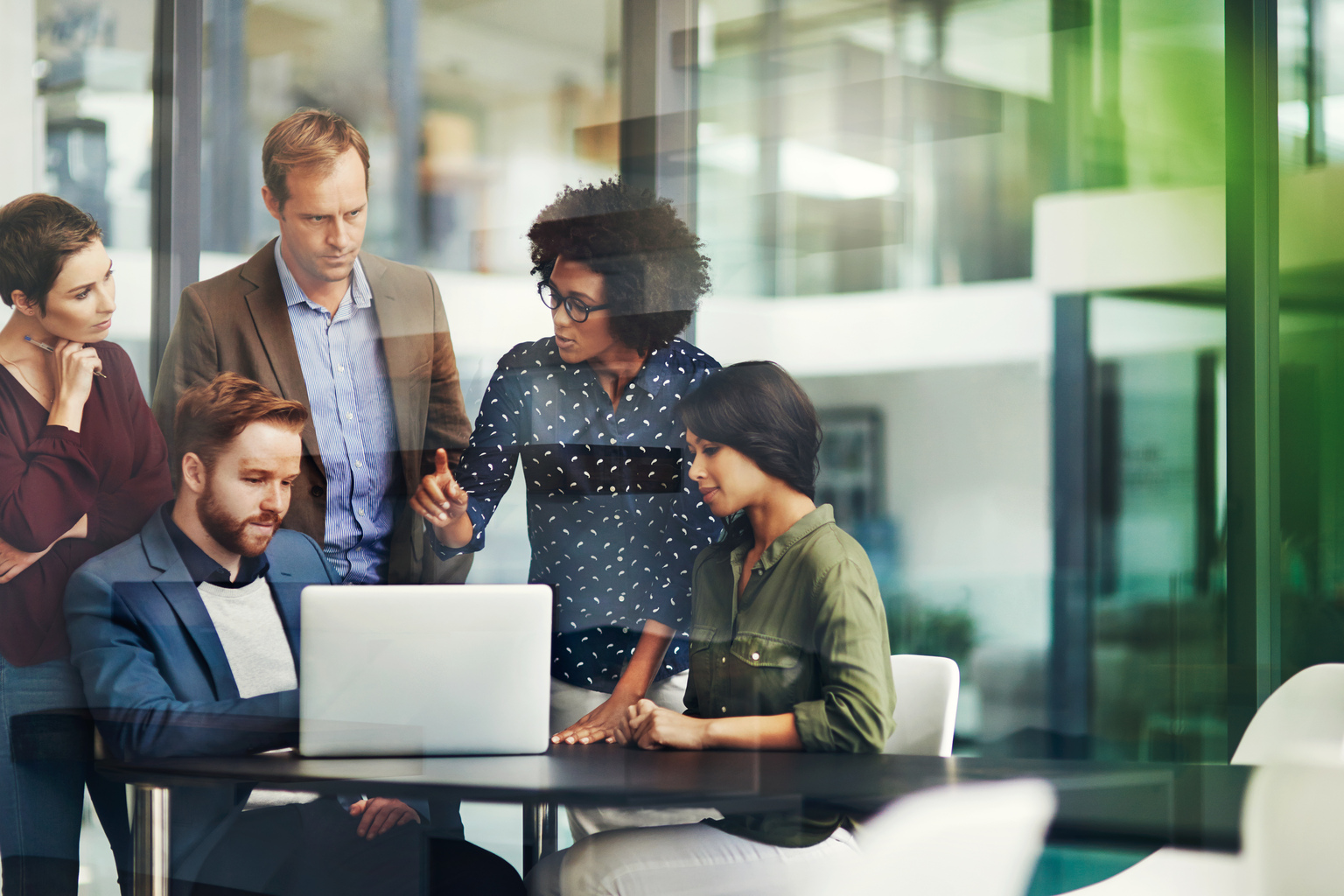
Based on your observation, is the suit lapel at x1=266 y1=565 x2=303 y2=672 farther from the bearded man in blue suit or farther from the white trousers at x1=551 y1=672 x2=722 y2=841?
the white trousers at x1=551 y1=672 x2=722 y2=841

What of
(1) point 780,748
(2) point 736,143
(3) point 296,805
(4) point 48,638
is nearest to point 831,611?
(1) point 780,748

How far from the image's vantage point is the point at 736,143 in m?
2.81

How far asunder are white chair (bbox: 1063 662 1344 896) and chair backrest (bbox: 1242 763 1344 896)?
2.0 inches

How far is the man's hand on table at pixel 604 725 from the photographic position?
2127 mm

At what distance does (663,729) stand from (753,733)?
0.63ft

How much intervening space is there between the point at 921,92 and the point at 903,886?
2.00 m

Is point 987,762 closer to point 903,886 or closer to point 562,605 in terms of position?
point 903,886

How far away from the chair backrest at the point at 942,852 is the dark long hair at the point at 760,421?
2.45 ft

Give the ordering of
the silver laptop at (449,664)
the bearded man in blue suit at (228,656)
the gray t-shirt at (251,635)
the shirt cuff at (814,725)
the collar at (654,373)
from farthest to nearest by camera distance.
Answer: the collar at (654,373)
the gray t-shirt at (251,635)
the bearded man in blue suit at (228,656)
the shirt cuff at (814,725)
the silver laptop at (449,664)

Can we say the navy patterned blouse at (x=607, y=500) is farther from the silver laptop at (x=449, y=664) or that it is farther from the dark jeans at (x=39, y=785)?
the dark jeans at (x=39, y=785)

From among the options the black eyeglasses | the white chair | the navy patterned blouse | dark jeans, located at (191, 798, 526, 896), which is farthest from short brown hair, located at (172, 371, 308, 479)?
the white chair

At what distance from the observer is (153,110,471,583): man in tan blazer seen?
250 cm

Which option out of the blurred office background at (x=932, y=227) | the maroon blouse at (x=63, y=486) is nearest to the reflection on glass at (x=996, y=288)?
the blurred office background at (x=932, y=227)

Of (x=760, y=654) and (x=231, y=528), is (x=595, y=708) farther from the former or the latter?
(x=231, y=528)
